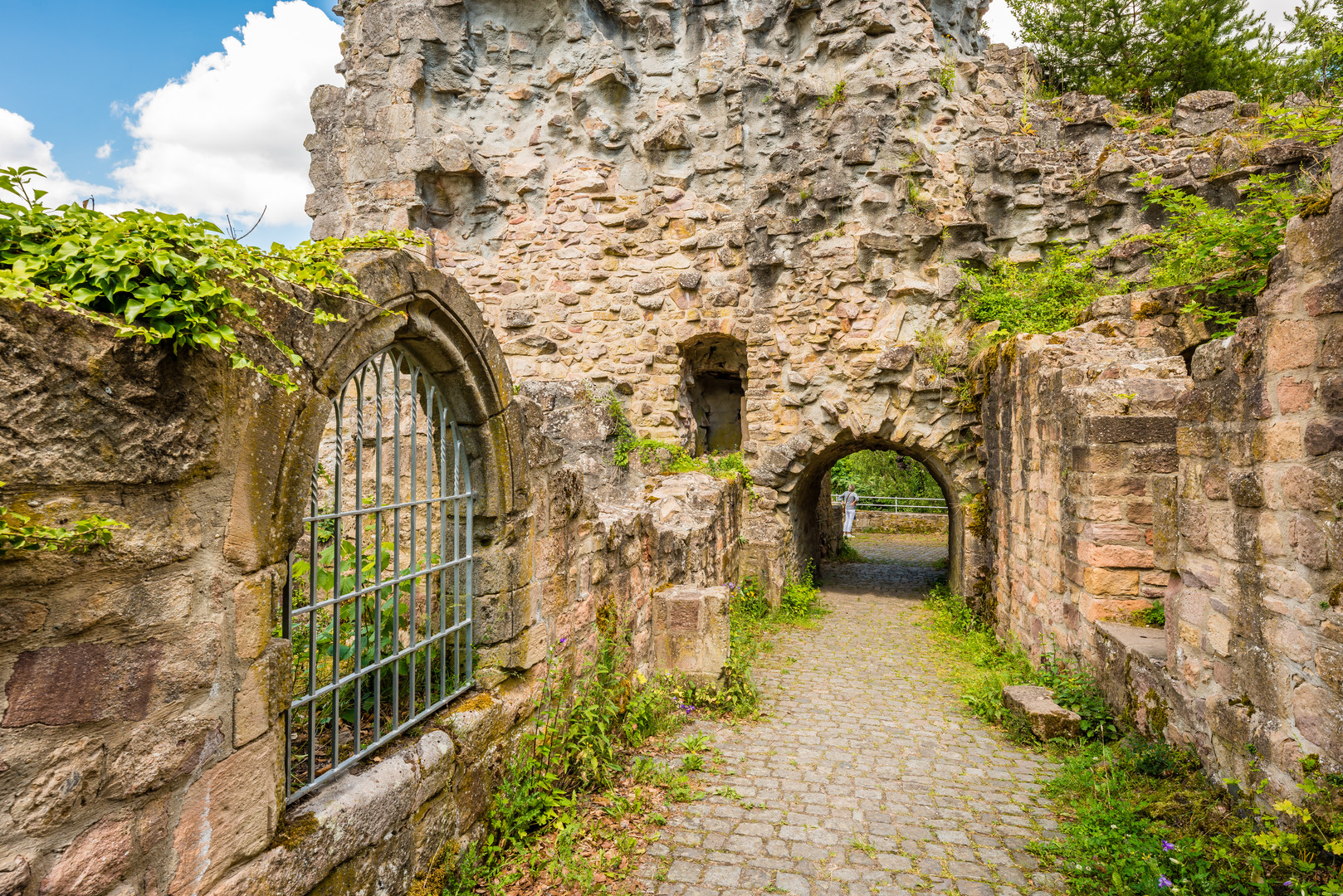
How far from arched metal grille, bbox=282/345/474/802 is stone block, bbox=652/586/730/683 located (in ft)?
7.23

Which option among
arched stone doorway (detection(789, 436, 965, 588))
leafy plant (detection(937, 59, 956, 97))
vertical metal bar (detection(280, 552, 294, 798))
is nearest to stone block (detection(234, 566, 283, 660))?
vertical metal bar (detection(280, 552, 294, 798))

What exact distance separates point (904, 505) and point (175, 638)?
19.3 metres

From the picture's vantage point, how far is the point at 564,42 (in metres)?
10.5

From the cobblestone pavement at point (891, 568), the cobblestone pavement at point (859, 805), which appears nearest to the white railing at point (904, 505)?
the cobblestone pavement at point (891, 568)

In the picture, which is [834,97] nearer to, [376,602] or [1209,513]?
[1209,513]

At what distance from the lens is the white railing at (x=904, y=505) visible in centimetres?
1877

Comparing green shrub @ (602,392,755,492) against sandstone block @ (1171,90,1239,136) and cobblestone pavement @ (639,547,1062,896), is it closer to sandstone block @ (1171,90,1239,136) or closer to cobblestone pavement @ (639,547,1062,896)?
cobblestone pavement @ (639,547,1062,896)

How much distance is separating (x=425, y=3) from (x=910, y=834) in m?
11.8

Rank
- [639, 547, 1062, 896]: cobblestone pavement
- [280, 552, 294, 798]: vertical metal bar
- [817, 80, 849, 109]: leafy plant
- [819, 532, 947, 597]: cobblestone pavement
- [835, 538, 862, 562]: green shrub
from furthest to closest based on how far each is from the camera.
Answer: [835, 538, 862, 562]: green shrub, [819, 532, 947, 597]: cobblestone pavement, [817, 80, 849, 109]: leafy plant, [639, 547, 1062, 896]: cobblestone pavement, [280, 552, 294, 798]: vertical metal bar

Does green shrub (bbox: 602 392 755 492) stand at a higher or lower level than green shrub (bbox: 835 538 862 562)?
higher

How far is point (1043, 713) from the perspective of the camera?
4.79 meters

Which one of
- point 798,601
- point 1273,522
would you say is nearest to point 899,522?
point 798,601

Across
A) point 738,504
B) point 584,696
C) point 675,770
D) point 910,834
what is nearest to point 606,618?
point 584,696

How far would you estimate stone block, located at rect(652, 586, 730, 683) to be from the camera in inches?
218
